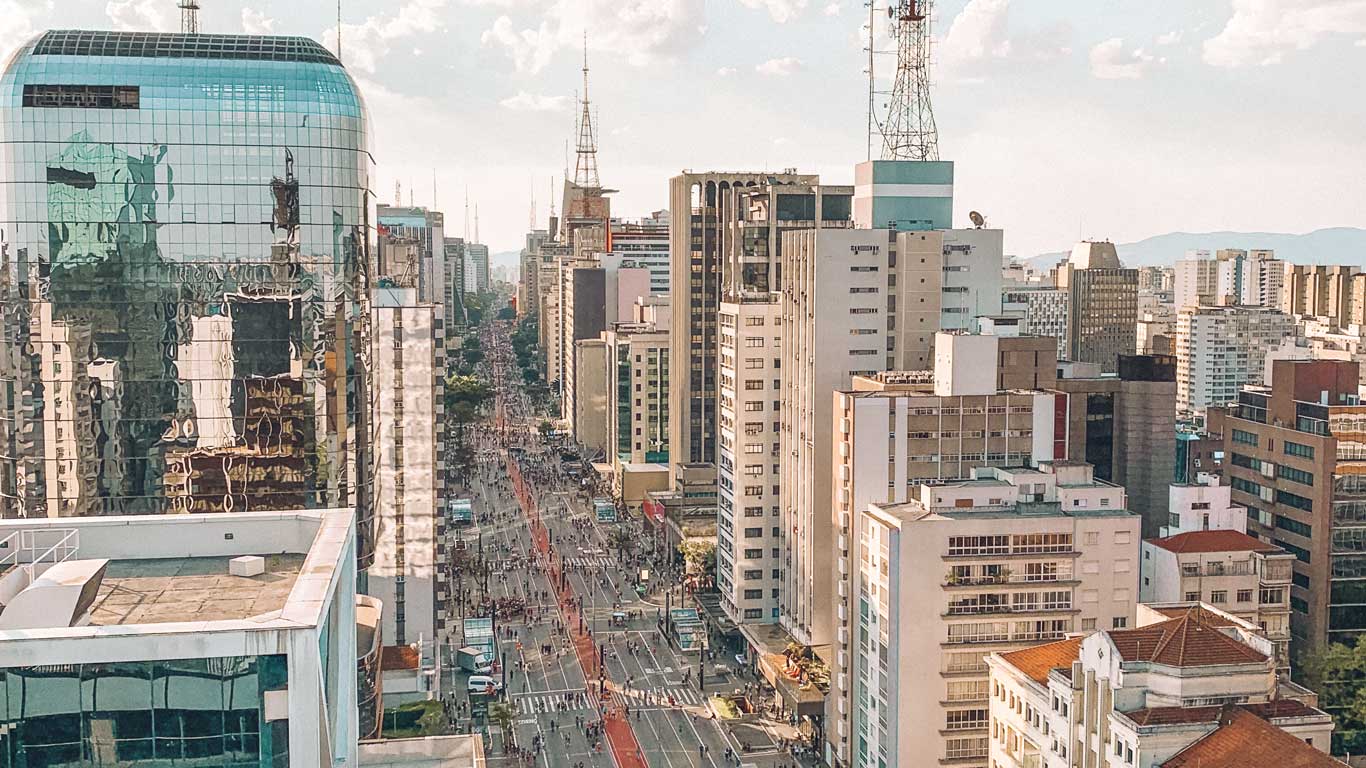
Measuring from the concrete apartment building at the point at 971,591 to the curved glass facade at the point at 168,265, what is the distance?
28.9m

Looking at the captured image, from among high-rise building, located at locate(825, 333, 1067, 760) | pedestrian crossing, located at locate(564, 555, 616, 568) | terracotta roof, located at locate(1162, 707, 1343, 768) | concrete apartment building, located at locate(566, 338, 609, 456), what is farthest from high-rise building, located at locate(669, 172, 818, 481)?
terracotta roof, located at locate(1162, 707, 1343, 768)

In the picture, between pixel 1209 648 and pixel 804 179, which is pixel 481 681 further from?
pixel 804 179

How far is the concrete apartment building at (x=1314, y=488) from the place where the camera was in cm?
7575

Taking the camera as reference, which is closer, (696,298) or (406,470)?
(406,470)

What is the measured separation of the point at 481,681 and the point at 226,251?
102ft

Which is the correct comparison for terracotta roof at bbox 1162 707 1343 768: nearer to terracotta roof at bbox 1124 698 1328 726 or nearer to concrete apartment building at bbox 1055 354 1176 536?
terracotta roof at bbox 1124 698 1328 726

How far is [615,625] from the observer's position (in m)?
100

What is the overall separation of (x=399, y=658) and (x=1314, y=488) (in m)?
49.7

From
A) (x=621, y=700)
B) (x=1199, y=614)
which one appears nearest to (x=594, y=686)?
(x=621, y=700)

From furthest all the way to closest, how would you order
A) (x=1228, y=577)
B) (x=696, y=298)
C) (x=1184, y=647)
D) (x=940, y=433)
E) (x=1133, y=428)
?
1. (x=696, y=298)
2. (x=1133, y=428)
3. (x=940, y=433)
4. (x=1228, y=577)
5. (x=1184, y=647)

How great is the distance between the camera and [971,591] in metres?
61.1

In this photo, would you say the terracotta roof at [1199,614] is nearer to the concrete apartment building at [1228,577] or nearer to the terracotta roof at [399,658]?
the concrete apartment building at [1228,577]

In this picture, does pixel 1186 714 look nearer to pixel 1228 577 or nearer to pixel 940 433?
pixel 1228 577

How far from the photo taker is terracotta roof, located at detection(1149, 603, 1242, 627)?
172 ft
